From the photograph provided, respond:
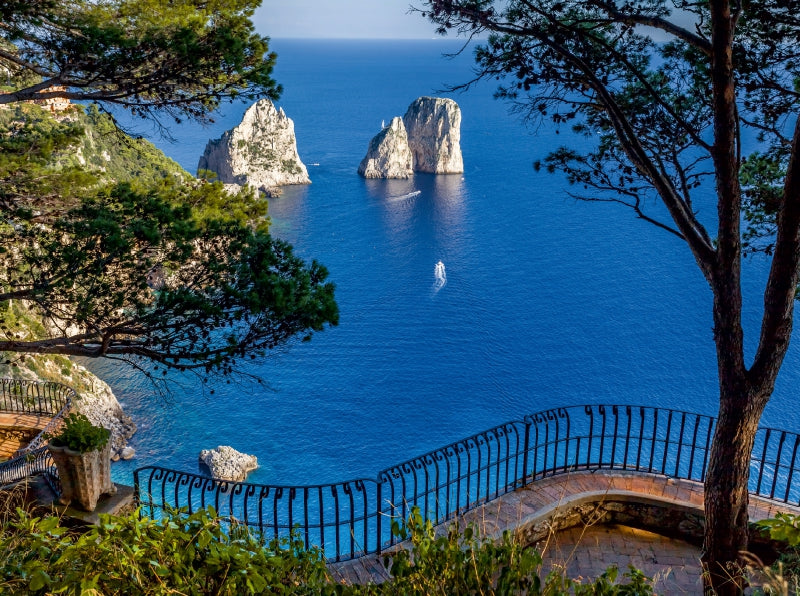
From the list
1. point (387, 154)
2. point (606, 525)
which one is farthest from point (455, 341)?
point (387, 154)

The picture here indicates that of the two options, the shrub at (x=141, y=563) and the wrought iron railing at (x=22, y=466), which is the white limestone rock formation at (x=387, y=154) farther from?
the shrub at (x=141, y=563)

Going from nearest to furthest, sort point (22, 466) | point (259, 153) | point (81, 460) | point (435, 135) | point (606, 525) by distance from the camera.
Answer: point (81, 460) → point (606, 525) → point (22, 466) → point (259, 153) → point (435, 135)

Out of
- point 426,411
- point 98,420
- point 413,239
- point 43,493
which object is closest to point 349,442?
point 426,411

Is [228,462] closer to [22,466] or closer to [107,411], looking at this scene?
[107,411]

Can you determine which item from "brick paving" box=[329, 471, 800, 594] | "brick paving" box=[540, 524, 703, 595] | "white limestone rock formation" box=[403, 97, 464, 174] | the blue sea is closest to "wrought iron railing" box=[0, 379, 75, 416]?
"brick paving" box=[329, 471, 800, 594]

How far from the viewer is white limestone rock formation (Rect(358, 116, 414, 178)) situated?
8856 centimetres

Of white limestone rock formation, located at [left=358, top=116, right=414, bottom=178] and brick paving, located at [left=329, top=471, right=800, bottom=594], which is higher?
white limestone rock formation, located at [left=358, top=116, right=414, bottom=178]

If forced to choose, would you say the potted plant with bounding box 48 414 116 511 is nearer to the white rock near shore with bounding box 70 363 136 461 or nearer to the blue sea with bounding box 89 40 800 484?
the blue sea with bounding box 89 40 800 484

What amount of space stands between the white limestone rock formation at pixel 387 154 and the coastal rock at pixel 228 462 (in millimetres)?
60919

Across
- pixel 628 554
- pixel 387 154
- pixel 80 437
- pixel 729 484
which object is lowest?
pixel 628 554

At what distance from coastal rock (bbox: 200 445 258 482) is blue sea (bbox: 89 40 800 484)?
77 cm

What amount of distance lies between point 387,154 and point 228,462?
209 feet

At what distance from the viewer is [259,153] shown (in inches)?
3543

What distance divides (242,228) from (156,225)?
3.45 ft
